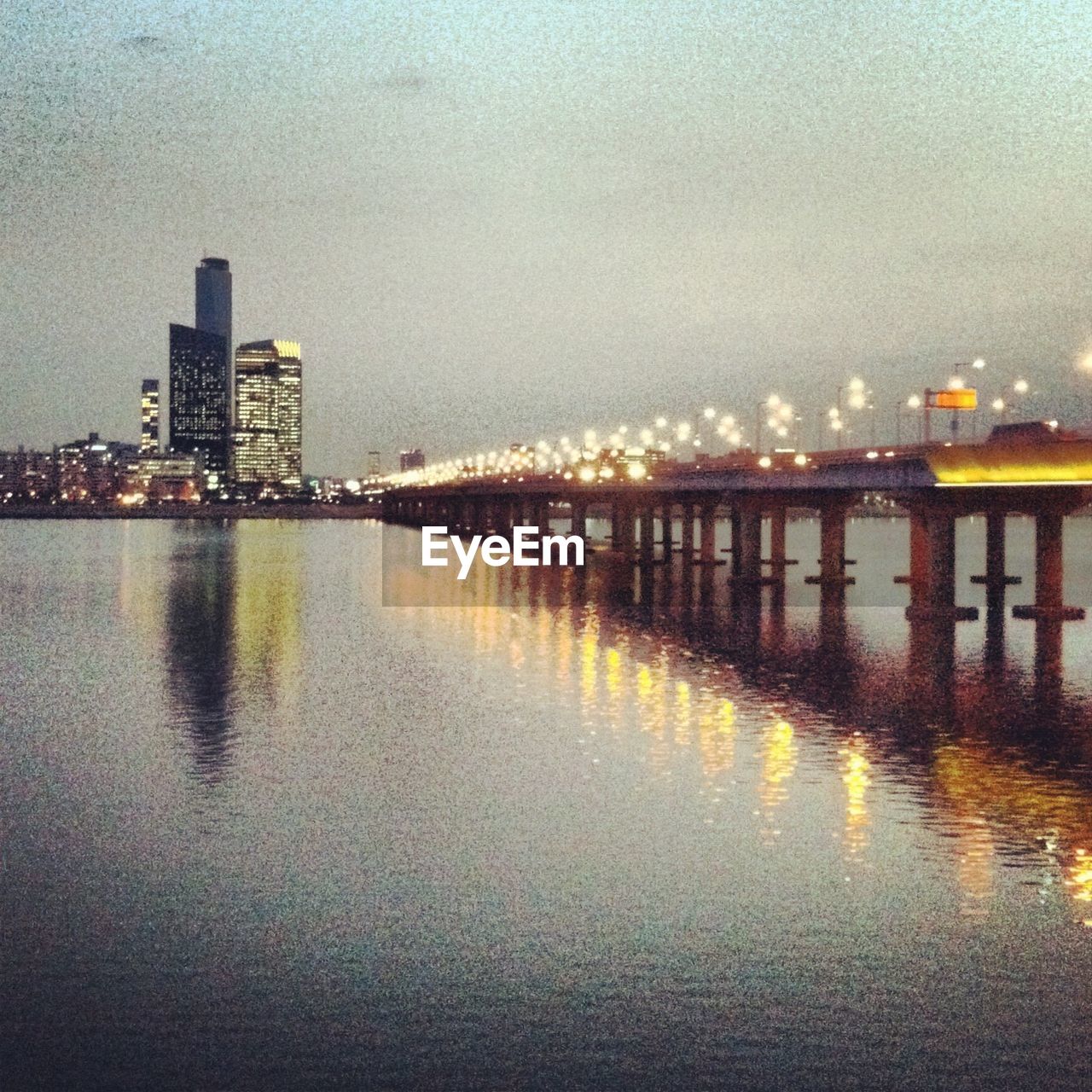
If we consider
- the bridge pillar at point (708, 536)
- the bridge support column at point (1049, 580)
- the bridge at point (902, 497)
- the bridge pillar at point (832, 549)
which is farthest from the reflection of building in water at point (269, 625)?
the bridge support column at point (1049, 580)

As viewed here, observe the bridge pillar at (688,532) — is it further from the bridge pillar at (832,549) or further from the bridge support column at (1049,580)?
the bridge support column at (1049,580)

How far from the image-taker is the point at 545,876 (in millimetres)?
22594

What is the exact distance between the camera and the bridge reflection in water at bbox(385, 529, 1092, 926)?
1039 inches

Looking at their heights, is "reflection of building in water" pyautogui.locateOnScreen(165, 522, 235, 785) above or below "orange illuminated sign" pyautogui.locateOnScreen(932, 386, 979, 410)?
below

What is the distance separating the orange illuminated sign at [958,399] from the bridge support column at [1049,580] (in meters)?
19.6

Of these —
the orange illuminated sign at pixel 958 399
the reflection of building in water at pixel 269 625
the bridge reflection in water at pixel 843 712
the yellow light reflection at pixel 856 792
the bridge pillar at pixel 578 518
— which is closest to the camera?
the yellow light reflection at pixel 856 792

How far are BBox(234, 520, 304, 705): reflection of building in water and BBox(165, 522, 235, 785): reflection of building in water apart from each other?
23.2 inches

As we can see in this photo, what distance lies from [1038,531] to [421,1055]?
64285mm

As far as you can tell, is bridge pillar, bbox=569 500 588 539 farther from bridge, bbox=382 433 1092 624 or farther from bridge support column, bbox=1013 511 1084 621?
bridge support column, bbox=1013 511 1084 621

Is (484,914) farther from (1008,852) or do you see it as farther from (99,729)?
(99,729)

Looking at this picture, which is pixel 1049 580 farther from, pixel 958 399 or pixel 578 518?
pixel 578 518

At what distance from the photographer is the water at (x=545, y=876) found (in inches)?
630

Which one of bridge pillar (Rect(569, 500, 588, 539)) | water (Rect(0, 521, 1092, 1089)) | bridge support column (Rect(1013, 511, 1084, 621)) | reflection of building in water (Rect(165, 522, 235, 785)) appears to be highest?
bridge pillar (Rect(569, 500, 588, 539))

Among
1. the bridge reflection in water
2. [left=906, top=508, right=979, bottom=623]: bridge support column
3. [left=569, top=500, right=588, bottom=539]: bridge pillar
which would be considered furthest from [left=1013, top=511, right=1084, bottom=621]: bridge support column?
[left=569, top=500, right=588, bottom=539]: bridge pillar
